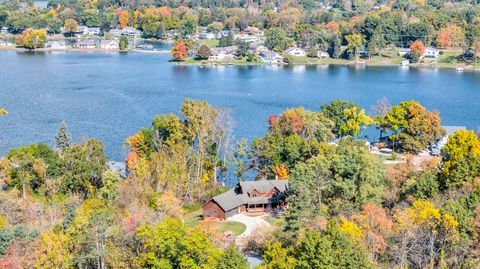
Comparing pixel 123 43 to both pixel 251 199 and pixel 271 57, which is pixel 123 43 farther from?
pixel 251 199

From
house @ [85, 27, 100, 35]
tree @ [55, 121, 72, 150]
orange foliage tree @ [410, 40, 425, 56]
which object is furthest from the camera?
house @ [85, 27, 100, 35]

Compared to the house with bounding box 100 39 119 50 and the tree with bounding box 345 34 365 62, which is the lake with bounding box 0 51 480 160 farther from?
the house with bounding box 100 39 119 50

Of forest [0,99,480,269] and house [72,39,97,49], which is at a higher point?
house [72,39,97,49]

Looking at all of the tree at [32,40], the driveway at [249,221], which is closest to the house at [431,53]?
the tree at [32,40]

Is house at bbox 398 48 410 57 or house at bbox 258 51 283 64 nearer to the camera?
house at bbox 258 51 283 64

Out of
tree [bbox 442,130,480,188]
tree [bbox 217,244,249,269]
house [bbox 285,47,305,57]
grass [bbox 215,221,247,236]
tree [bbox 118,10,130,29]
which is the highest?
tree [bbox 118,10,130,29]

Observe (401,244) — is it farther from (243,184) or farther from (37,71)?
(37,71)

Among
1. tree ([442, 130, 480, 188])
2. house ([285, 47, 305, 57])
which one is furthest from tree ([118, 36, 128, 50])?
tree ([442, 130, 480, 188])
